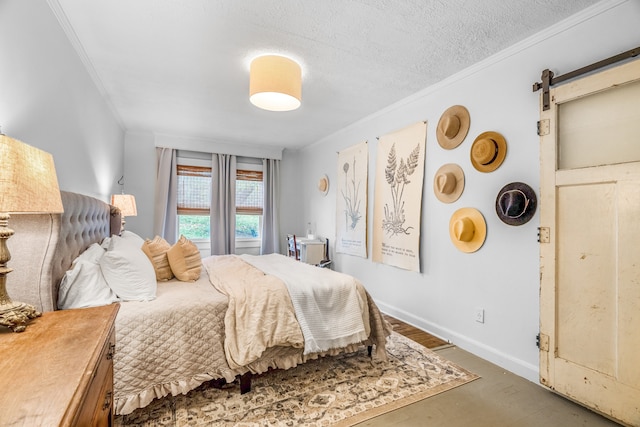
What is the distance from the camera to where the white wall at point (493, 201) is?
2013 millimetres

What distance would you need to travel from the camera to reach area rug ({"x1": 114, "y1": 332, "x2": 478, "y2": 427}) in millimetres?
1771

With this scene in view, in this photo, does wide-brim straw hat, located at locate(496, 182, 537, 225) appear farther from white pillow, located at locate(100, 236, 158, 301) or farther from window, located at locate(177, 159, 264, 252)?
window, located at locate(177, 159, 264, 252)

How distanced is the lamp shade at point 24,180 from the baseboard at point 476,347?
298cm

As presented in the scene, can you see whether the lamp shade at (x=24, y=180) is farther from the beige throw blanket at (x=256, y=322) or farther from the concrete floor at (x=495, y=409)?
the concrete floor at (x=495, y=409)

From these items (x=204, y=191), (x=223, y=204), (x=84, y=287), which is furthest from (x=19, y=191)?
(x=204, y=191)

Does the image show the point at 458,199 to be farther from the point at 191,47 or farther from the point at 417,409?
the point at 191,47

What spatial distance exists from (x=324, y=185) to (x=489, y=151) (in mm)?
2928

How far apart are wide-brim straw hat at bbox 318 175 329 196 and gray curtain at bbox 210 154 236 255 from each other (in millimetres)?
1561

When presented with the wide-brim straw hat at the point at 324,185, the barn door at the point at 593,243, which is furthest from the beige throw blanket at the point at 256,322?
the wide-brim straw hat at the point at 324,185

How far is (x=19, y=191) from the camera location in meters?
0.99

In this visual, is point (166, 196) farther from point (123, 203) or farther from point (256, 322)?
point (256, 322)

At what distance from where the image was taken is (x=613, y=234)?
1.79m

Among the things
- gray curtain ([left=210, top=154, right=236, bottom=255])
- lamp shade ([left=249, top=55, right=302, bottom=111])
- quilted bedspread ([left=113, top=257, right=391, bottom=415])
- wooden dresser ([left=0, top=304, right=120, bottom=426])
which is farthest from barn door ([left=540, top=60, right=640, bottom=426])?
gray curtain ([left=210, top=154, right=236, bottom=255])


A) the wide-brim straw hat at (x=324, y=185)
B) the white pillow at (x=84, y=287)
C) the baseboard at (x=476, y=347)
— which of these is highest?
the wide-brim straw hat at (x=324, y=185)
